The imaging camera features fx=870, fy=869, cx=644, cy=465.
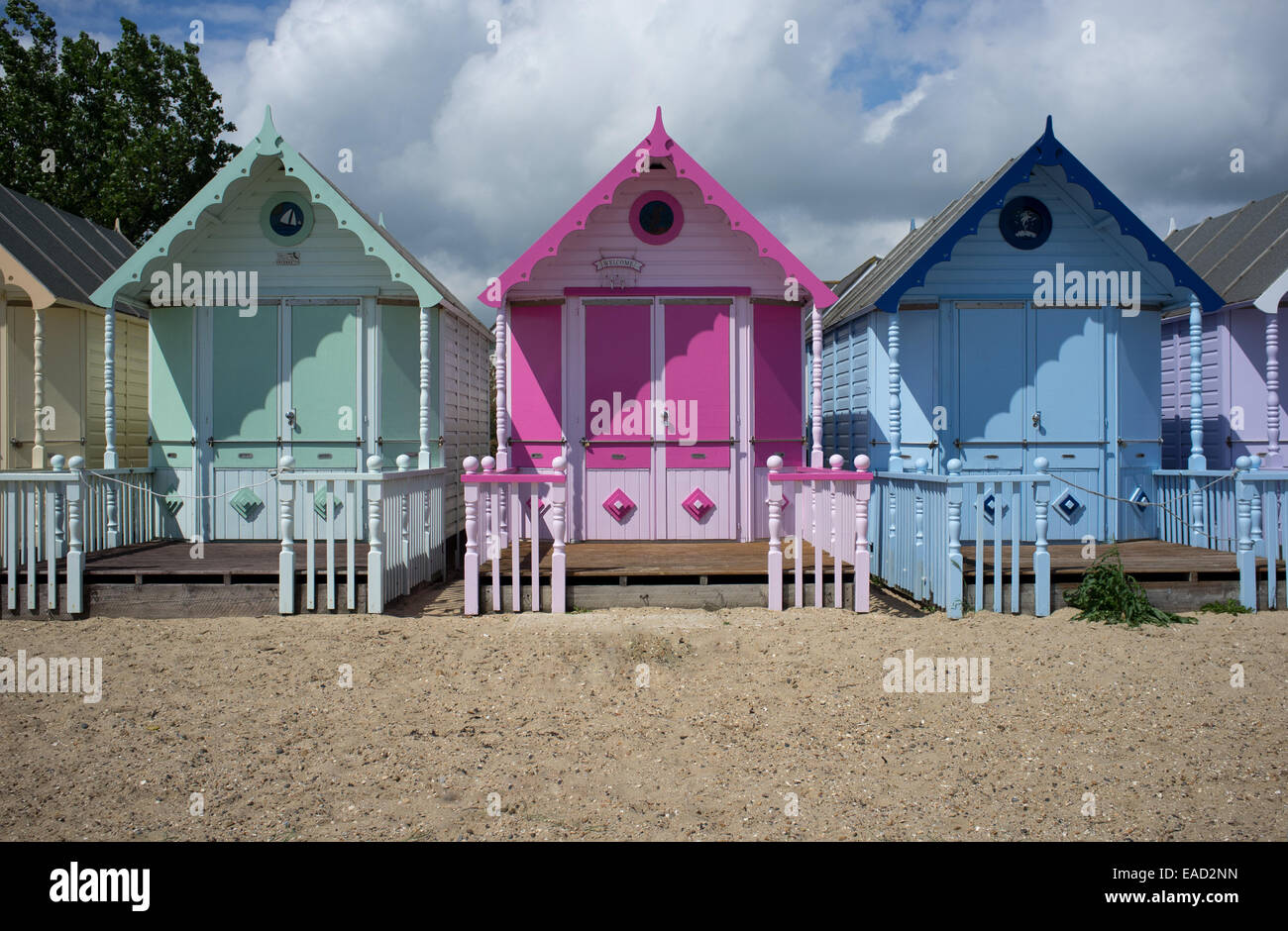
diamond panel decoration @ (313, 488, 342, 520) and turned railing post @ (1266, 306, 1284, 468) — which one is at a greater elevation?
turned railing post @ (1266, 306, 1284, 468)

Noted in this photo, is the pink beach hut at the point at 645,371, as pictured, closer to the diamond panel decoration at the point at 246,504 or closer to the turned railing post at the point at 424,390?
the turned railing post at the point at 424,390

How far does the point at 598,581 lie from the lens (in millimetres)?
7598

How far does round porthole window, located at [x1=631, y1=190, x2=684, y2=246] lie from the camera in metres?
9.83

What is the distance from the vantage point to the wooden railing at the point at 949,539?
23.7 ft

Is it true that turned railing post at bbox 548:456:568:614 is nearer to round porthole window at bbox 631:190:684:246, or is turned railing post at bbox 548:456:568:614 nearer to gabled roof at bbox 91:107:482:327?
gabled roof at bbox 91:107:482:327

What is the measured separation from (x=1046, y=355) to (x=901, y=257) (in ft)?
8.09

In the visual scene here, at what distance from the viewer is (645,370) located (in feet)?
32.4

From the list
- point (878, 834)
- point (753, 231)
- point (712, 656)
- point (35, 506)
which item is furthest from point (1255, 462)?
point (35, 506)

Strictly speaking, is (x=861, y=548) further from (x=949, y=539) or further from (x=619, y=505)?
(x=619, y=505)

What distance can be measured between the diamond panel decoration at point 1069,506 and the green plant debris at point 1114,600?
7.72 feet

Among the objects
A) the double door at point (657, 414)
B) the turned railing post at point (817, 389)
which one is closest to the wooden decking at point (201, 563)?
the double door at point (657, 414)

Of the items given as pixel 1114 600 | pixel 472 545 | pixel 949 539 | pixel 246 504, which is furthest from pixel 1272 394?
pixel 246 504

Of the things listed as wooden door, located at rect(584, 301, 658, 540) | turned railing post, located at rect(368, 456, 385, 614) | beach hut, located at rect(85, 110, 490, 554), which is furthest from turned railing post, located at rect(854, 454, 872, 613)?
beach hut, located at rect(85, 110, 490, 554)

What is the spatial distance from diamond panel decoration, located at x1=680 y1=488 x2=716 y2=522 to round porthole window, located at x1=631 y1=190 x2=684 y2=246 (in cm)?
288
